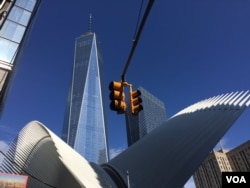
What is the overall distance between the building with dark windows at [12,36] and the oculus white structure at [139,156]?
6.99 meters

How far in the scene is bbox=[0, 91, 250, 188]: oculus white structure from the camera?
24.6 metres

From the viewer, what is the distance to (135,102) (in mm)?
9773

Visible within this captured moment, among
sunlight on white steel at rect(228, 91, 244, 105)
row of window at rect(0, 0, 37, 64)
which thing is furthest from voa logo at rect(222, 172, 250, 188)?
row of window at rect(0, 0, 37, 64)

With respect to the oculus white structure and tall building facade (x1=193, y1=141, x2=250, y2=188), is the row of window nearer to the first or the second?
the oculus white structure

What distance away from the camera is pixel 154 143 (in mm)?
32062

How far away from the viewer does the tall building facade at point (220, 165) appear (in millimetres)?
130125

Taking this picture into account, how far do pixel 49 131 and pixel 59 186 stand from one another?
20.2ft

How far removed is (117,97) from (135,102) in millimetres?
761

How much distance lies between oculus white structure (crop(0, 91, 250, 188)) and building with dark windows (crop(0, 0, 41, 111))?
22.9 ft

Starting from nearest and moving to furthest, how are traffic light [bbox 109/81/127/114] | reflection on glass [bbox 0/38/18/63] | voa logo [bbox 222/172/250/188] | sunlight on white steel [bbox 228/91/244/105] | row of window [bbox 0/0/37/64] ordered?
traffic light [bbox 109/81/127/114]
voa logo [bbox 222/172/250/188]
reflection on glass [bbox 0/38/18/63]
row of window [bbox 0/0/37/64]
sunlight on white steel [bbox 228/91/244/105]

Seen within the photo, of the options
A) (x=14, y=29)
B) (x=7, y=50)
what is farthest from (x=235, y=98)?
(x=14, y=29)

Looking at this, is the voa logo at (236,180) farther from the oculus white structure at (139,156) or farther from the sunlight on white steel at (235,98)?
the sunlight on white steel at (235,98)

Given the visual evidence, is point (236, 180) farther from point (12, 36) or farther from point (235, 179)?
point (12, 36)

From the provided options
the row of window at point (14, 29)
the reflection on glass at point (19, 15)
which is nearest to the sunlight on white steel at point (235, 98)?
the row of window at point (14, 29)
